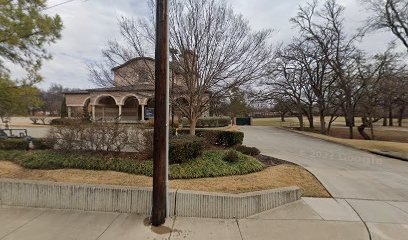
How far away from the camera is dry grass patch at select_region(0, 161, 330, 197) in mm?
6216

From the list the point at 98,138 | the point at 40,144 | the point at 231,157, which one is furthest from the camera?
the point at 40,144

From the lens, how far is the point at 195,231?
15.0ft

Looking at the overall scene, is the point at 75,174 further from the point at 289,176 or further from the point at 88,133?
the point at 289,176

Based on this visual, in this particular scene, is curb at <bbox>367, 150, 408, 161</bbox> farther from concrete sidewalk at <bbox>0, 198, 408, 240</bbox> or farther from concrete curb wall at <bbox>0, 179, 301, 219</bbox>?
concrete curb wall at <bbox>0, 179, 301, 219</bbox>

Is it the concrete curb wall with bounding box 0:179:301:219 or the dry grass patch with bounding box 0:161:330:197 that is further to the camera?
the dry grass patch with bounding box 0:161:330:197

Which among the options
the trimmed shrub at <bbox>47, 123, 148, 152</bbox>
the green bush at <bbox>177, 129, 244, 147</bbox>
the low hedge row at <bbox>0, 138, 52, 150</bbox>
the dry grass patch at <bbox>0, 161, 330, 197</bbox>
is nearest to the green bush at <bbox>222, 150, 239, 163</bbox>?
the dry grass patch at <bbox>0, 161, 330, 197</bbox>

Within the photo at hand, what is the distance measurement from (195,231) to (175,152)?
3016 millimetres

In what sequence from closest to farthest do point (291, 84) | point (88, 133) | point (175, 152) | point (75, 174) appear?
point (75, 174) < point (175, 152) < point (88, 133) < point (291, 84)

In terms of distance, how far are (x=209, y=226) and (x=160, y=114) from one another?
232cm

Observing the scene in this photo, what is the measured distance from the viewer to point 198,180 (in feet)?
21.9

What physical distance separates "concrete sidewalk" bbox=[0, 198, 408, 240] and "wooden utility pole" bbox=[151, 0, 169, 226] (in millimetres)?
442

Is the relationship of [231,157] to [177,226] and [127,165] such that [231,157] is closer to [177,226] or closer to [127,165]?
[127,165]

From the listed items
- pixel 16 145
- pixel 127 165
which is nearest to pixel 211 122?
pixel 16 145

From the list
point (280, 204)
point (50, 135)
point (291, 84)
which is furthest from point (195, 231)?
point (291, 84)
